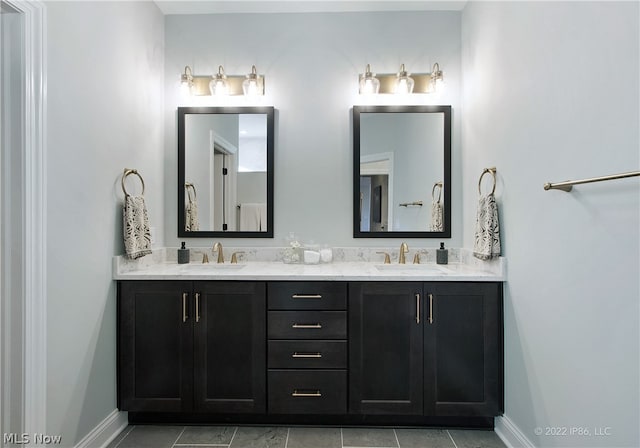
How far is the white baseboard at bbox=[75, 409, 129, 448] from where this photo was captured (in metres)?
1.77

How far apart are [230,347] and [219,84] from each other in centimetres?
181

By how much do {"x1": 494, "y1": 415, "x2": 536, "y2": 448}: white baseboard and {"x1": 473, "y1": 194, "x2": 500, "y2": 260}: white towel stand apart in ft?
2.93

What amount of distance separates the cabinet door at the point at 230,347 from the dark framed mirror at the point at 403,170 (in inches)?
41.6

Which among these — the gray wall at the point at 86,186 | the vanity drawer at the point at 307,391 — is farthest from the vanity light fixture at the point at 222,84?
the vanity drawer at the point at 307,391

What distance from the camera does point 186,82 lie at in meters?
2.57

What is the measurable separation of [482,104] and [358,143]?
84 centimetres

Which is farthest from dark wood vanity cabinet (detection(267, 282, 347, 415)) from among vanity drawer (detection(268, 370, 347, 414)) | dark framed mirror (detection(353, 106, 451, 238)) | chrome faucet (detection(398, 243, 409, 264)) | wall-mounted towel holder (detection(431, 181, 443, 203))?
wall-mounted towel holder (detection(431, 181, 443, 203))

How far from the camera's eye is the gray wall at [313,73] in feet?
8.45

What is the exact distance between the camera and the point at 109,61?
1959mm

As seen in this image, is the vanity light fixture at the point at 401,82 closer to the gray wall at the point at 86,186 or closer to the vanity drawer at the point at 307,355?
the gray wall at the point at 86,186

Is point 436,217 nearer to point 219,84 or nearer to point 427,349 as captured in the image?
point 427,349

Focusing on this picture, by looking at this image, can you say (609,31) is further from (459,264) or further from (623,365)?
(459,264)

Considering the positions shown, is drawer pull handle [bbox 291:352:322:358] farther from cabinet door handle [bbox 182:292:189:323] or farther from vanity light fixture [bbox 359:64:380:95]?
vanity light fixture [bbox 359:64:380:95]

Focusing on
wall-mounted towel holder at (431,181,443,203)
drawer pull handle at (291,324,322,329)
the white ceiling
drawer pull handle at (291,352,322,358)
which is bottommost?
drawer pull handle at (291,352,322,358)
